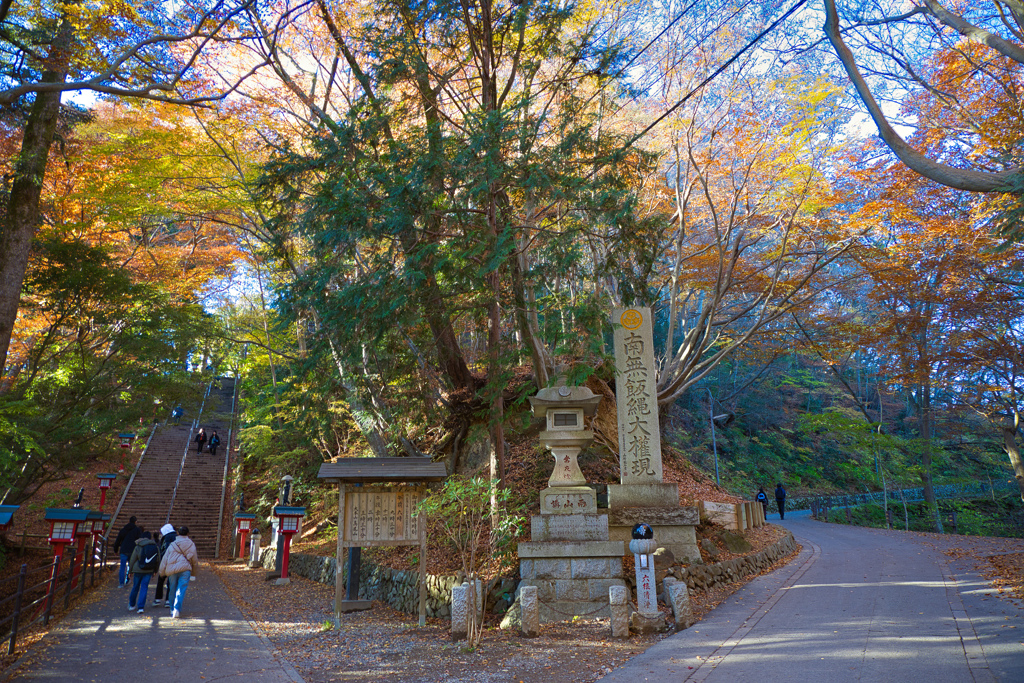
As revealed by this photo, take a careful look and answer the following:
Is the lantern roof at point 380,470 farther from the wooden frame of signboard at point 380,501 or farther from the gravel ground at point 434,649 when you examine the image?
the gravel ground at point 434,649

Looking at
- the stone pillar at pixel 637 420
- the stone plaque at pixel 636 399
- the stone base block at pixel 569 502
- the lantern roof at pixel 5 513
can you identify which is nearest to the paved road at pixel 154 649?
the lantern roof at pixel 5 513

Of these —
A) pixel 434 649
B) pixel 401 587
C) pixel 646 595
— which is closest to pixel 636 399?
pixel 646 595

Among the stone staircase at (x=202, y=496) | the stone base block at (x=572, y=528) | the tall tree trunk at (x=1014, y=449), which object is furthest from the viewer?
the stone staircase at (x=202, y=496)

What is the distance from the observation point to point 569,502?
924 cm

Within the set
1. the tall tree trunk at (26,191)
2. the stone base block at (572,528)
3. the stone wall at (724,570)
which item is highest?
the tall tree trunk at (26,191)

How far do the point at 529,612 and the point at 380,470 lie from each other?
3.16 meters

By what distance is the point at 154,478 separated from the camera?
2366cm

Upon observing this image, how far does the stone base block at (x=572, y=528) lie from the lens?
911 cm

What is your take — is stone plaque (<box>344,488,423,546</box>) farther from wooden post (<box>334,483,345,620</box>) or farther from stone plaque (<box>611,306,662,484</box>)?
stone plaque (<box>611,306,662,484</box>)

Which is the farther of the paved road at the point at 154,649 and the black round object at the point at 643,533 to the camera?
the black round object at the point at 643,533

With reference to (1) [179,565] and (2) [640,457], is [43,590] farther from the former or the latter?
(2) [640,457]

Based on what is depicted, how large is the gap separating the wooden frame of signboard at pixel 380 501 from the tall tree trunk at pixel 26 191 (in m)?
5.16

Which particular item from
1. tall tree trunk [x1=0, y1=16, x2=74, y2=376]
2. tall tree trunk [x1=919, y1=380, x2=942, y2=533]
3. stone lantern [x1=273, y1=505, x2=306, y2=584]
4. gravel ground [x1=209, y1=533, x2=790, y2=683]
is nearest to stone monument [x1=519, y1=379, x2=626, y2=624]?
gravel ground [x1=209, y1=533, x2=790, y2=683]

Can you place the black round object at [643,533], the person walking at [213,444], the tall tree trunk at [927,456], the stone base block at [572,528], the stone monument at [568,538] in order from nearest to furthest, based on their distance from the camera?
the black round object at [643,533] → the stone monument at [568,538] → the stone base block at [572,528] → the tall tree trunk at [927,456] → the person walking at [213,444]
